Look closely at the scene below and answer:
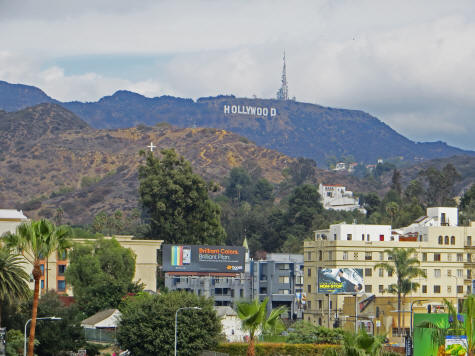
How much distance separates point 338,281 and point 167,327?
53.4 m

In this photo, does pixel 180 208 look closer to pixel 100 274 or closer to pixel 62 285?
pixel 62 285

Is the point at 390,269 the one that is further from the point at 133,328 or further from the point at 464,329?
the point at 464,329

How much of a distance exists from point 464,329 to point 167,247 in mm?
104951

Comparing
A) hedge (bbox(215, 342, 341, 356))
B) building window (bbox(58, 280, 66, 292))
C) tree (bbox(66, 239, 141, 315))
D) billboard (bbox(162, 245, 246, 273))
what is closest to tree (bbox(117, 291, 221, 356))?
hedge (bbox(215, 342, 341, 356))

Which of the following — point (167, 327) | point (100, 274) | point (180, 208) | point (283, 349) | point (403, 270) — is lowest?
point (283, 349)

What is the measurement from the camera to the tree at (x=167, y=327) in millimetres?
91875

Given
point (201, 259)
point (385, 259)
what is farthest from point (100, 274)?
point (385, 259)

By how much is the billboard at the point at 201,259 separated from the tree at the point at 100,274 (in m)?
6.11

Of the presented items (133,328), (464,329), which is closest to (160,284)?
(133,328)

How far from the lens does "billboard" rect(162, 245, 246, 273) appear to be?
6102 inches

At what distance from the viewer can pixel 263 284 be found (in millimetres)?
180375

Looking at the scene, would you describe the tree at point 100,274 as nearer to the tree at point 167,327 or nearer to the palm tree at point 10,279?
the tree at point 167,327

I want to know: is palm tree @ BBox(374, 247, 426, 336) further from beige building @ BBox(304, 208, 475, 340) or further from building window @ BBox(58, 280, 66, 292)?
building window @ BBox(58, 280, 66, 292)

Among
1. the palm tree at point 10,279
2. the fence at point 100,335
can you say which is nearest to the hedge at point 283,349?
the palm tree at point 10,279
